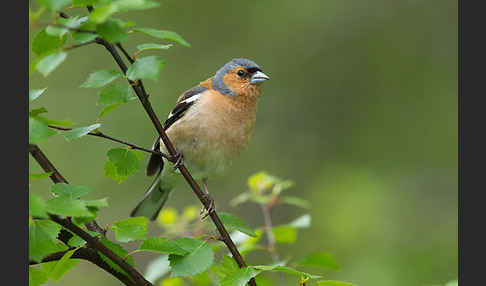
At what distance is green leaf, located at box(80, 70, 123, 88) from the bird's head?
2716 millimetres

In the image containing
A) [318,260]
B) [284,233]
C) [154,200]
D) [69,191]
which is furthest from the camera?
[154,200]

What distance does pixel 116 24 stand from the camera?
80.0 inches

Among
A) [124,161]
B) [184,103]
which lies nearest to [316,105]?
[184,103]

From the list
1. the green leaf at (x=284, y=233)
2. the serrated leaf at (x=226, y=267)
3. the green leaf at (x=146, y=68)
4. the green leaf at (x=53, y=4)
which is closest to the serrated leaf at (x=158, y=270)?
the green leaf at (x=284, y=233)

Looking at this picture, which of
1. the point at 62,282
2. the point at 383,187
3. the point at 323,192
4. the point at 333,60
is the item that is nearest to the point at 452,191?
the point at 383,187

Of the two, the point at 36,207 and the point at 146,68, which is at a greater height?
the point at 146,68

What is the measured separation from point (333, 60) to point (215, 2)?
2.46 m

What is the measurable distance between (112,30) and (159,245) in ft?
3.16

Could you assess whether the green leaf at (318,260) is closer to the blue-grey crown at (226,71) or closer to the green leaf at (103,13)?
the green leaf at (103,13)

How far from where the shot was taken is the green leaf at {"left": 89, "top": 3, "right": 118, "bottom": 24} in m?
1.90

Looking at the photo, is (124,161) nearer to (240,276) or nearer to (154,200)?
(240,276)

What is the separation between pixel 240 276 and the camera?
240 centimetres

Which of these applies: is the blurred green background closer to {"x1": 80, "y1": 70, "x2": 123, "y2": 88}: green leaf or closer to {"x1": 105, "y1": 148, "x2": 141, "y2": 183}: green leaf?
{"x1": 105, "y1": 148, "x2": 141, "y2": 183}: green leaf

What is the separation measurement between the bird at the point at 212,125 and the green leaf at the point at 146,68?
2549mm
